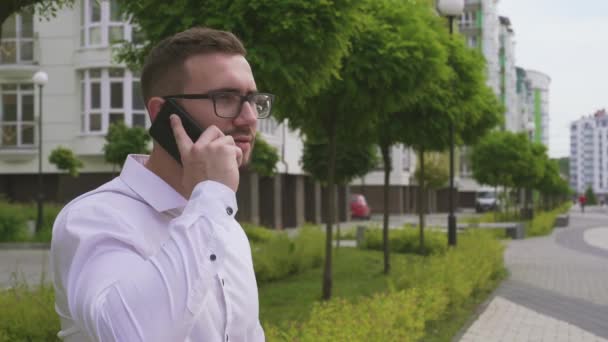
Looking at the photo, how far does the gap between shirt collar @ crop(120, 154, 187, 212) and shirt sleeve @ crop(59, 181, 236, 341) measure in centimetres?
21

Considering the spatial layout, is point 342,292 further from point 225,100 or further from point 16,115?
point 16,115

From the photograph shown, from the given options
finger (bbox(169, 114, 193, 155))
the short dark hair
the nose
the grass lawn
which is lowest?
the grass lawn

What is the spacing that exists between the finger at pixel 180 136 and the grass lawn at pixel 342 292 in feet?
19.1

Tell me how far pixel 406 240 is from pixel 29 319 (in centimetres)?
1715

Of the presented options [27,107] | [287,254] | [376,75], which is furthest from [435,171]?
[376,75]

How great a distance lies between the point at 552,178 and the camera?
57.4m

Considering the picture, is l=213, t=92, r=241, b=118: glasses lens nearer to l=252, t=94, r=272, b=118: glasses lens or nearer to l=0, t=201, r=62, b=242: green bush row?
l=252, t=94, r=272, b=118: glasses lens

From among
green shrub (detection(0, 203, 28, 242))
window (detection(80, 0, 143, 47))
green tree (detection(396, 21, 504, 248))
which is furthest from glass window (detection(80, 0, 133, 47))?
green tree (detection(396, 21, 504, 248))

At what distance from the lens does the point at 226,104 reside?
1834mm

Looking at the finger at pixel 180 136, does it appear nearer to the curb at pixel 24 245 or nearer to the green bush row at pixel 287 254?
the green bush row at pixel 287 254

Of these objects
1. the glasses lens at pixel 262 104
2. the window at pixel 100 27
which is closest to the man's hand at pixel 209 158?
the glasses lens at pixel 262 104

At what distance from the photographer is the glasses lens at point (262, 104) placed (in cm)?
195

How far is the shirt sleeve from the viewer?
147 centimetres

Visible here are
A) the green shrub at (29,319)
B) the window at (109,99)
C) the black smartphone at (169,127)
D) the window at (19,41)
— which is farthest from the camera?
the window at (19,41)
